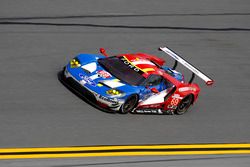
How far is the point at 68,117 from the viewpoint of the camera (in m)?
12.0

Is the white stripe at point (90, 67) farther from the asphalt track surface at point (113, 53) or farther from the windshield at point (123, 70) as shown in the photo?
the asphalt track surface at point (113, 53)

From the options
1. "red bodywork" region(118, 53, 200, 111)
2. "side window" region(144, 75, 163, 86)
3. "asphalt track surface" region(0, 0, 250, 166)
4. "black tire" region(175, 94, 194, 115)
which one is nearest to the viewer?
"asphalt track surface" region(0, 0, 250, 166)

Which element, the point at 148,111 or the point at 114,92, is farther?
the point at 148,111

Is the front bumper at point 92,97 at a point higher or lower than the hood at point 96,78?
lower

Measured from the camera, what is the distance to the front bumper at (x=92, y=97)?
1209 cm

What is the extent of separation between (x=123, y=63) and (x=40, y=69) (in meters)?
2.54

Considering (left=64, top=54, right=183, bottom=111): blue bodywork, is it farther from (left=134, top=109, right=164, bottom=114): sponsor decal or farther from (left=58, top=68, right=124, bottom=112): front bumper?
(left=134, top=109, right=164, bottom=114): sponsor decal

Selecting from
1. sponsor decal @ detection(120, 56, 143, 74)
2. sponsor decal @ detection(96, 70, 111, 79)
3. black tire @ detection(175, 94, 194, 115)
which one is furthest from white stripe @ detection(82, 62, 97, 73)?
black tire @ detection(175, 94, 194, 115)

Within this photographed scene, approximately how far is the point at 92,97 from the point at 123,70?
3.63 feet

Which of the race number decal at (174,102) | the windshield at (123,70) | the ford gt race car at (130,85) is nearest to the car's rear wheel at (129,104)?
the ford gt race car at (130,85)

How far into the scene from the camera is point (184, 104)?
1324 centimetres

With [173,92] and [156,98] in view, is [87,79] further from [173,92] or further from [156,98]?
[173,92]

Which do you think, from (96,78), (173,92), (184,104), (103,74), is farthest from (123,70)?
(184,104)

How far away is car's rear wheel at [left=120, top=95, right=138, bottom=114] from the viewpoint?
12.2 metres
